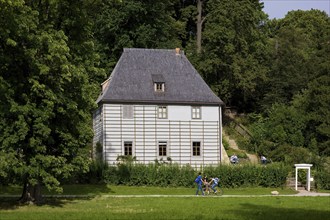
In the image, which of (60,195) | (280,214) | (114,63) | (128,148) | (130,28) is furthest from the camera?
(130,28)

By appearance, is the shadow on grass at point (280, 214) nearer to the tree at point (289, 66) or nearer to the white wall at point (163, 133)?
the white wall at point (163, 133)

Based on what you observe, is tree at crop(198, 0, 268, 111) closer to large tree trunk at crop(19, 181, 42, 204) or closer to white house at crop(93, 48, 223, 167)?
white house at crop(93, 48, 223, 167)

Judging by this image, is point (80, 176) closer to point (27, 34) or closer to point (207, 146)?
point (207, 146)

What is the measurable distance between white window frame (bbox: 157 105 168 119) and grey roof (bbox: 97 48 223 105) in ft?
1.62

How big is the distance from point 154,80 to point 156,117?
130 inches

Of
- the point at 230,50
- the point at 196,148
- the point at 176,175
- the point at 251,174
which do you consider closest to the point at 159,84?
the point at 196,148

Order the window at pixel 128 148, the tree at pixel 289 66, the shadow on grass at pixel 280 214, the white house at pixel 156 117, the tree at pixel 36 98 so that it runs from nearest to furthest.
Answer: the shadow on grass at pixel 280 214
the tree at pixel 36 98
the white house at pixel 156 117
the window at pixel 128 148
the tree at pixel 289 66

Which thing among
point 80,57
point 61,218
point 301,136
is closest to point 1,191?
point 80,57

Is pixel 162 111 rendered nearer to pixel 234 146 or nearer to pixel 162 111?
pixel 162 111

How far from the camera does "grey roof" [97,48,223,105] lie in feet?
178

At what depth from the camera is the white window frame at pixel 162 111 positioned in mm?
54688

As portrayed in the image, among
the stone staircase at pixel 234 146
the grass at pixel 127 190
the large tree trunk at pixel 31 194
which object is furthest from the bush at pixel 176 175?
the large tree trunk at pixel 31 194

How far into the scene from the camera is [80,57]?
34469 millimetres

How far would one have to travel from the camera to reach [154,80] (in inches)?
2172
